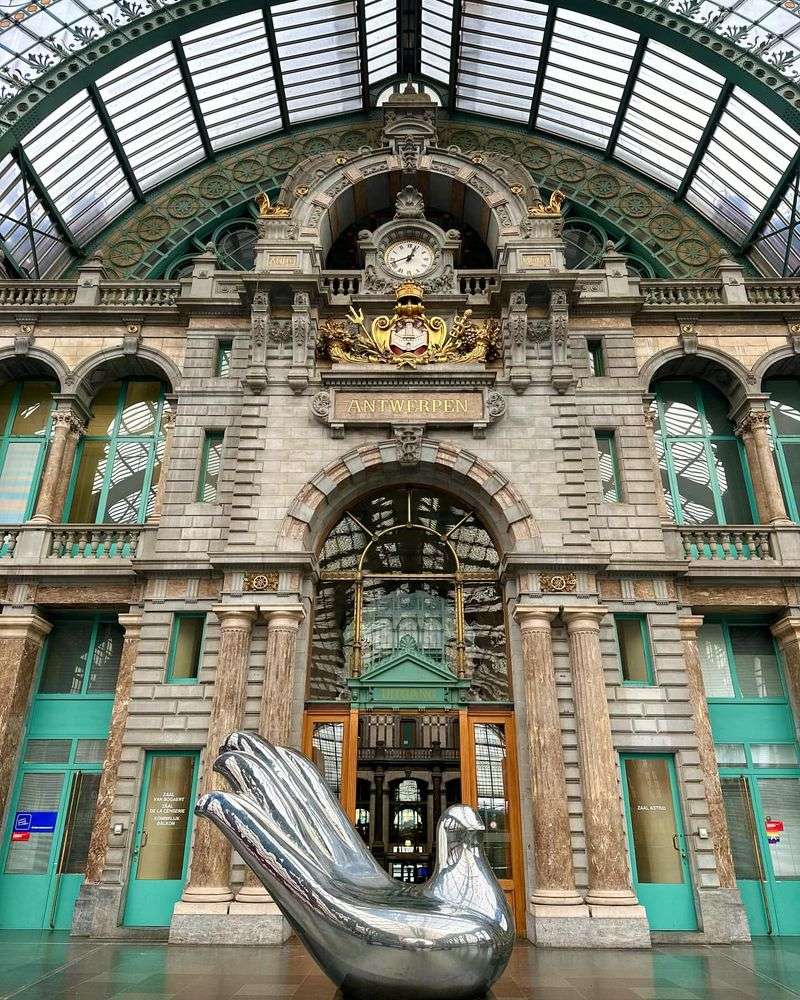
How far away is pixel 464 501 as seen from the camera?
15898 mm

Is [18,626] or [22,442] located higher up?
[22,442]

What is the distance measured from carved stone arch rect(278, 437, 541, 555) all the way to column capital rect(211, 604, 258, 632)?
4.82 feet

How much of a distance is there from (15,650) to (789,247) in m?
22.9

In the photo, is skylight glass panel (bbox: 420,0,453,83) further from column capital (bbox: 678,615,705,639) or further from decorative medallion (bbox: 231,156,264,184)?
column capital (bbox: 678,615,705,639)

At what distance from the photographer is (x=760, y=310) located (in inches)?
701

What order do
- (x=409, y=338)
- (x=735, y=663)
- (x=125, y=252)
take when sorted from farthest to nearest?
(x=125, y=252) → (x=409, y=338) → (x=735, y=663)

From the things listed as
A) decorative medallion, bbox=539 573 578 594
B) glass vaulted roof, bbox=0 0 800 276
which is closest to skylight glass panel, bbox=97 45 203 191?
glass vaulted roof, bbox=0 0 800 276

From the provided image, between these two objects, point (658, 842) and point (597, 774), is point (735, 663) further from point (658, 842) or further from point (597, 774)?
point (597, 774)

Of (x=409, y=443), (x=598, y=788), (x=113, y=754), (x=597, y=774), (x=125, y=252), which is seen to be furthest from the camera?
(x=125, y=252)

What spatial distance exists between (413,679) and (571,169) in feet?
61.0

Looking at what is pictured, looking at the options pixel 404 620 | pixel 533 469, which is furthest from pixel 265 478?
pixel 533 469

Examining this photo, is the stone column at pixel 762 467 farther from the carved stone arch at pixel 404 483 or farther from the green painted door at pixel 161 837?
the green painted door at pixel 161 837

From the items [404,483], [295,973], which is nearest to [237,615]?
[404,483]

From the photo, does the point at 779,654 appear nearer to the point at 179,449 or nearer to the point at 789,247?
the point at 789,247
